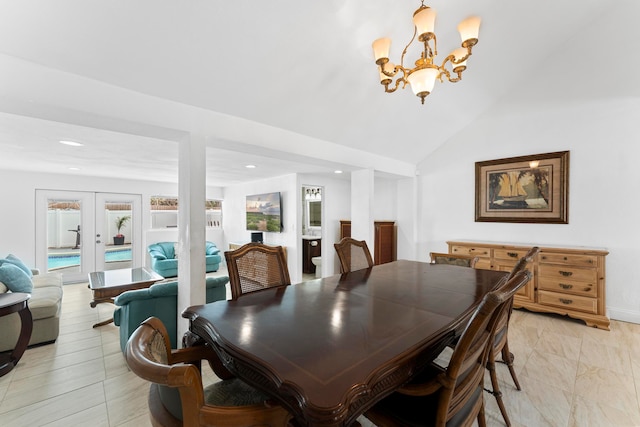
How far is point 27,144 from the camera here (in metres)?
3.26

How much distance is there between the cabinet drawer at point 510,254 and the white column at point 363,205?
5.48 feet

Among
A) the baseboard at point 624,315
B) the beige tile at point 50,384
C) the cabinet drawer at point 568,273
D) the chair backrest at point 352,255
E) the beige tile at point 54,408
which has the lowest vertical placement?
the beige tile at point 50,384

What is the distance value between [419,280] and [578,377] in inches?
58.1

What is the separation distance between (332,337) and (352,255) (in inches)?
62.1

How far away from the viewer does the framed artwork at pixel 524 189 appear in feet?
12.0

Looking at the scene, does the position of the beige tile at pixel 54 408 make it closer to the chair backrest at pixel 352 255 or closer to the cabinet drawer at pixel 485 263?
the chair backrest at pixel 352 255

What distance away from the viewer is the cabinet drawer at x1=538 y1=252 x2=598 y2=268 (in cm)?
314

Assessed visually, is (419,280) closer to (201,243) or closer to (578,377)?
(578,377)

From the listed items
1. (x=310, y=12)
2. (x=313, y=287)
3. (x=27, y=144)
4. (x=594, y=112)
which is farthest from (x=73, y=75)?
(x=594, y=112)

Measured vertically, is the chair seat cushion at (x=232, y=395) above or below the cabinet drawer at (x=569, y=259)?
below

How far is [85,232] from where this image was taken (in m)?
5.71

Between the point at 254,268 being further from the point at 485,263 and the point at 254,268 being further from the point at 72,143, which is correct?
the point at 485,263

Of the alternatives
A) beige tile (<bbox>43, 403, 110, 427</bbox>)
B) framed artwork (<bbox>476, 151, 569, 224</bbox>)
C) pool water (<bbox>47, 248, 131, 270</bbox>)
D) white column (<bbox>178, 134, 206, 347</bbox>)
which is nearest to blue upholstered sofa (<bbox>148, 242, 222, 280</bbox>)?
pool water (<bbox>47, 248, 131, 270</bbox>)

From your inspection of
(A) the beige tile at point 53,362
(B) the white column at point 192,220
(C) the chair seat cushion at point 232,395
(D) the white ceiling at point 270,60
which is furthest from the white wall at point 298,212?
(C) the chair seat cushion at point 232,395
